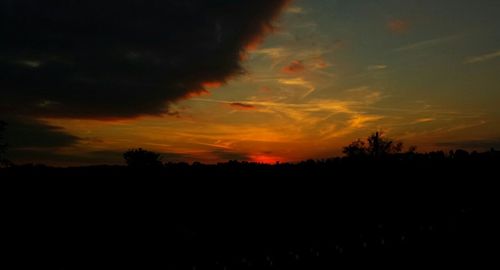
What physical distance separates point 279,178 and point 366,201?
189cm

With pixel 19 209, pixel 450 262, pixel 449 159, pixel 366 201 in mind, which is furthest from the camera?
pixel 449 159

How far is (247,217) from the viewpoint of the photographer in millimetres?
8031

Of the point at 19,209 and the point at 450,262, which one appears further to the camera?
the point at 450,262

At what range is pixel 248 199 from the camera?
830 centimetres

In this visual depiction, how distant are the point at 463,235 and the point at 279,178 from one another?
347 cm

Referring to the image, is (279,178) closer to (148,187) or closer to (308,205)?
(308,205)

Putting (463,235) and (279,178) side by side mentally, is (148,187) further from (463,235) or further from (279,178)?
(463,235)

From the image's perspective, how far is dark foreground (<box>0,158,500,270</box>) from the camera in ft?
22.1

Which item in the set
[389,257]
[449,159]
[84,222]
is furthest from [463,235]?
[84,222]

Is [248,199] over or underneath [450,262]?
over

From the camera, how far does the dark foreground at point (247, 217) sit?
6746 mm

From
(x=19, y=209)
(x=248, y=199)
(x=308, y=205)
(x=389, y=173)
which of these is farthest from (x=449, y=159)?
(x=19, y=209)

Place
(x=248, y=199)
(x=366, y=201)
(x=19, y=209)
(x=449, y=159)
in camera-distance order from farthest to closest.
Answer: (x=449, y=159) → (x=366, y=201) → (x=248, y=199) → (x=19, y=209)

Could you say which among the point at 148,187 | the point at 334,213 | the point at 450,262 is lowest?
the point at 450,262
